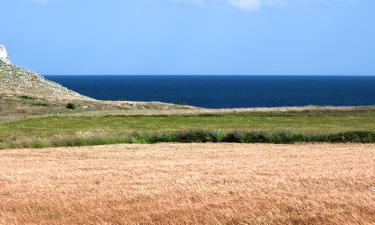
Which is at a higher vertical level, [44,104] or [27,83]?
[27,83]

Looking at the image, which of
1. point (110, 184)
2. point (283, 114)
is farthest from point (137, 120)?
point (110, 184)

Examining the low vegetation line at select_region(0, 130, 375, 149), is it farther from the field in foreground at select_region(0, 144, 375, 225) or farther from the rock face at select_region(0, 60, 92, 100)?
the rock face at select_region(0, 60, 92, 100)

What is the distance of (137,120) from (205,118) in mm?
4887

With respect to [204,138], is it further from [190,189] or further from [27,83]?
[27,83]

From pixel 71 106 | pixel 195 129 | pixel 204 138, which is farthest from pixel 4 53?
→ pixel 204 138

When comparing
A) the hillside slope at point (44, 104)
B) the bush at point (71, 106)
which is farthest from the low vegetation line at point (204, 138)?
the bush at point (71, 106)

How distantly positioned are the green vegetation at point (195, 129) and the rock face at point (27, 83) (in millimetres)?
36346

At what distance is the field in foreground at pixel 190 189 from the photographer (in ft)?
37.6

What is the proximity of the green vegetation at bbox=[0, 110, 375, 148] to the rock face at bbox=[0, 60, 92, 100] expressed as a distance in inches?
1431

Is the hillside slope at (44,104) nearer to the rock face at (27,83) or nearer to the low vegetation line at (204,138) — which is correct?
the rock face at (27,83)

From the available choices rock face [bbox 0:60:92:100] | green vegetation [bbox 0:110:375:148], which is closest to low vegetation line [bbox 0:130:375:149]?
green vegetation [bbox 0:110:375:148]

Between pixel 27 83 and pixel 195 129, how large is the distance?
2512 inches

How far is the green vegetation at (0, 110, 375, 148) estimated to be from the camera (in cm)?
3216

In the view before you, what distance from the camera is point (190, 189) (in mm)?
14234
